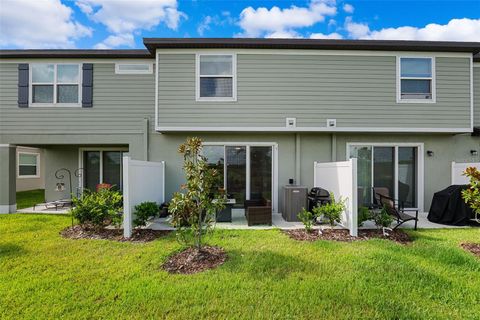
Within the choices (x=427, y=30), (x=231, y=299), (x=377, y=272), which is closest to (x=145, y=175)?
(x=231, y=299)

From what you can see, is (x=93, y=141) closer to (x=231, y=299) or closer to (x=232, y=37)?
(x=232, y=37)

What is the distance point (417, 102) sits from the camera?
8.13m

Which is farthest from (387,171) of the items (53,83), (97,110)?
(53,83)

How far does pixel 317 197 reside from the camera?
7410mm

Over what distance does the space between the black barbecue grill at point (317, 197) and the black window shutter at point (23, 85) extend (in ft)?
31.4

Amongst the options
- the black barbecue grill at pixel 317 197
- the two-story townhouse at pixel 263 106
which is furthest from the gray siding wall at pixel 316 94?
the black barbecue grill at pixel 317 197

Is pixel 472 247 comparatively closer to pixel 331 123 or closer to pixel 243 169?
pixel 331 123

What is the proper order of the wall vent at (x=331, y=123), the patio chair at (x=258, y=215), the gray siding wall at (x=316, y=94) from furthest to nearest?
1. the wall vent at (x=331, y=123)
2. the gray siding wall at (x=316, y=94)
3. the patio chair at (x=258, y=215)

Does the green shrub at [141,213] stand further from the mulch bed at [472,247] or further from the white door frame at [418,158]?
the mulch bed at [472,247]

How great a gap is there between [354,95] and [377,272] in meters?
5.80

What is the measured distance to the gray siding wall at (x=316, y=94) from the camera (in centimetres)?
797

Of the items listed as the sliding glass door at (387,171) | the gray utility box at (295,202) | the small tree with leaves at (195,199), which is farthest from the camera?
the sliding glass door at (387,171)

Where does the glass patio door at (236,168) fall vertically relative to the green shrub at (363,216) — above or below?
above

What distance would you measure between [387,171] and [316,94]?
142 inches
